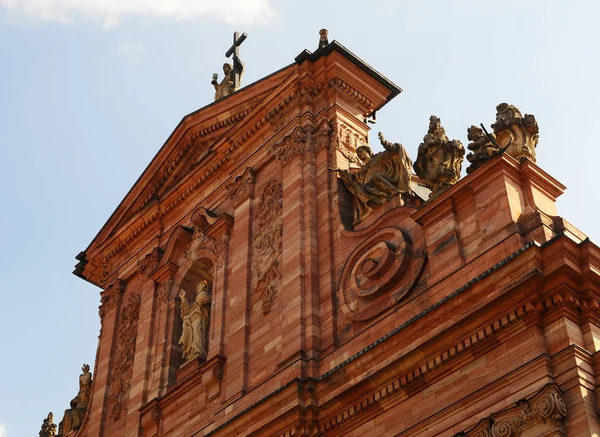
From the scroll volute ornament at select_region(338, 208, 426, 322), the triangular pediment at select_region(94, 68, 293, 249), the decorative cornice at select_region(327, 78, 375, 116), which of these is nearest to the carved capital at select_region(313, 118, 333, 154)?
the decorative cornice at select_region(327, 78, 375, 116)

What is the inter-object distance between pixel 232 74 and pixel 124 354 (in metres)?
7.35

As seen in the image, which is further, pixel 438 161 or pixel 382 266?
pixel 438 161

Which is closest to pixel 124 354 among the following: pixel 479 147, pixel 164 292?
pixel 164 292

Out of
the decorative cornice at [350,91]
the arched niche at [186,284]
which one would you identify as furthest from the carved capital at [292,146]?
the arched niche at [186,284]

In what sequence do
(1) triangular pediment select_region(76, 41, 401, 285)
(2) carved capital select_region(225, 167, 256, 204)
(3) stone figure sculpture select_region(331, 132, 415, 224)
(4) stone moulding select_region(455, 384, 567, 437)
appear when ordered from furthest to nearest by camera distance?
(2) carved capital select_region(225, 167, 256, 204) < (1) triangular pediment select_region(76, 41, 401, 285) < (3) stone figure sculpture select_region(331, 132, 415, 224) < (4) stone moulding select_region(455, 384, 567, 437)

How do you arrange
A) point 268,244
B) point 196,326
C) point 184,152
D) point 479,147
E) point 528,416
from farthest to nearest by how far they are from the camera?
1. point 184,152
2. point 196,326
3. point 268,244
4. point 479,147
5. point 528,416

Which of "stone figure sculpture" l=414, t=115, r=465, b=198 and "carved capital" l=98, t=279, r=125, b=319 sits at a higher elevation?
"carved capital" l=98, t=279, r=125, b=319

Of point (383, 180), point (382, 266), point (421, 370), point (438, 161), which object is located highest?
point (383, 180)

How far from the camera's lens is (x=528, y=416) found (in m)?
11.7

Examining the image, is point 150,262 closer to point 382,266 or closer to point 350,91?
point 350,91

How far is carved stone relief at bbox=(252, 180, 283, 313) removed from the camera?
17.4m

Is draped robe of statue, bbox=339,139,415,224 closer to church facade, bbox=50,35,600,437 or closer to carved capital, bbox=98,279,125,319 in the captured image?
church facade, bbox=50,35,600,437

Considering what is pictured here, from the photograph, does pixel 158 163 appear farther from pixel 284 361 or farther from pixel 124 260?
pixel 284 361

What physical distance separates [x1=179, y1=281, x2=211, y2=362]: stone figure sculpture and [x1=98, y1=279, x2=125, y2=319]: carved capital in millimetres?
3052
